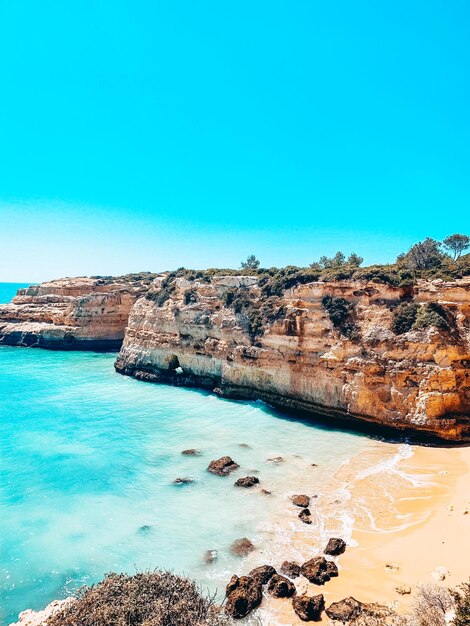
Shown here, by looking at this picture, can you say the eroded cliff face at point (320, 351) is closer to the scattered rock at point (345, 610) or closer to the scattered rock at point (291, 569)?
the scattered rock at point (291, 569)

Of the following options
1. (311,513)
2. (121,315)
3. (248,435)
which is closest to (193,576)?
(311,513)

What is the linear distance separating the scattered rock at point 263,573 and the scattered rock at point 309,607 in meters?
0.98

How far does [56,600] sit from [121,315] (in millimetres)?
39455

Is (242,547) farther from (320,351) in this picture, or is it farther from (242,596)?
(320,351)

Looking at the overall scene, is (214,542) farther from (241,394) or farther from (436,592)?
(241,394)

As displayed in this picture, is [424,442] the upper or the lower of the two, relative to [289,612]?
upper

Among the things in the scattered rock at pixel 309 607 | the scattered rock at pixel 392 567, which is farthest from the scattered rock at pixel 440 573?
the scattered rock at pixel 309 607

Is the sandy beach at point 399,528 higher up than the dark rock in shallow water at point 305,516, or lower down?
higher up

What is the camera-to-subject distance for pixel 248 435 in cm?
1977

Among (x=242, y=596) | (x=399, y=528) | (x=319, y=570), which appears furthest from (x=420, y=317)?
(x=242, y=596)

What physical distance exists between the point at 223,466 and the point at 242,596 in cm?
727

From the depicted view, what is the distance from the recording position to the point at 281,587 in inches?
352

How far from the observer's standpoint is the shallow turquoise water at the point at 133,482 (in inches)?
408

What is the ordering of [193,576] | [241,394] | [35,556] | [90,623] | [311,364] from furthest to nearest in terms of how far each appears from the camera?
[241,394] < [311,364] < [35,556] < [193,576] < [90,623]
